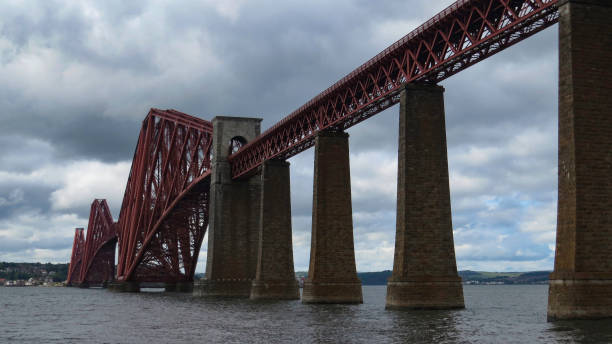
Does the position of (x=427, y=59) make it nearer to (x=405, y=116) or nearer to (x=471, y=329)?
(x=405, y=116)

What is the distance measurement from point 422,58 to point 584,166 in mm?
16223

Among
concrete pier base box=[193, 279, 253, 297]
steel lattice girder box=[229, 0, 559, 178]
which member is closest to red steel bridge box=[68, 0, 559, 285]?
steel lattice girder box=[229, 0, 559, 178]

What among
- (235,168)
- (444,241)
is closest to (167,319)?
(444,241)

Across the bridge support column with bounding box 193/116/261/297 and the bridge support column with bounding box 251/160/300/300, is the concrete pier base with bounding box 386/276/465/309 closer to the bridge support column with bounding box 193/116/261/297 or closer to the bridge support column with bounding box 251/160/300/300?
the bridge support column with bounding box 251/160/300/300

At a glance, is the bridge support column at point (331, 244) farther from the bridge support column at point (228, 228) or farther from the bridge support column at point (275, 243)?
the bridge support column at point (228, 228)

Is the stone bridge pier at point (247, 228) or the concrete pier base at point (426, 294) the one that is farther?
the stone bridge pier at point (247, 228)

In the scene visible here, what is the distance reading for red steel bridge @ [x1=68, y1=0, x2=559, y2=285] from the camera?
37094 millimetres

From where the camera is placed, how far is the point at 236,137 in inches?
3152

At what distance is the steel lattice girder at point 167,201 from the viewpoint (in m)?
89.2

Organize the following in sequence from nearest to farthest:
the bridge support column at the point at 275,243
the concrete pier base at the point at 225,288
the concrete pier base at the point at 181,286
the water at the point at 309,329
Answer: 1. the water at the point at 309,329
2. the bridge support column at the point at 275,243
3. the concrete pier base at the point at 225,288
4. the concrete pier base at the point at 181,286

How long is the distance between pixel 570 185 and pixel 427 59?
576 inches

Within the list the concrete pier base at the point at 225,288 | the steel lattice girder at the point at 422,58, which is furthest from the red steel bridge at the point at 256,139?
the concrete pier base at the point at 225,288

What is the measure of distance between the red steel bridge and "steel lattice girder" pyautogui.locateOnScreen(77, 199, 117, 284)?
2.25 ft

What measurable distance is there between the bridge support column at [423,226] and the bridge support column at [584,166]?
414 inches
